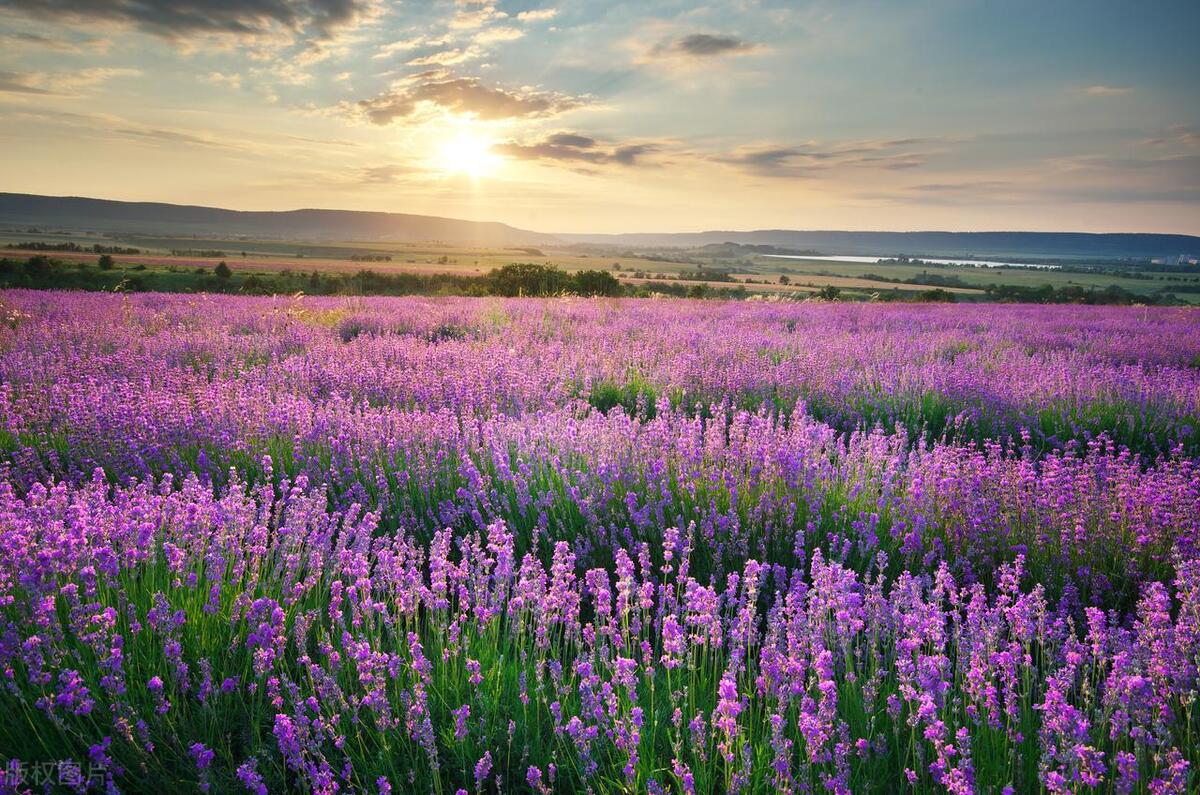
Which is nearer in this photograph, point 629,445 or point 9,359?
point 629,445

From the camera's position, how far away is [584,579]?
12.0 ft

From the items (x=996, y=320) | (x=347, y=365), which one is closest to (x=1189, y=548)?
(x=347, y=365)

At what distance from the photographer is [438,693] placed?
2240 mm

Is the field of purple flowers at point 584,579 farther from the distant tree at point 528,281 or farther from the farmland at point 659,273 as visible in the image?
the farmland at point 659,273

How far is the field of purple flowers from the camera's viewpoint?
6.48ft

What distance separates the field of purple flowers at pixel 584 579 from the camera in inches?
77.8

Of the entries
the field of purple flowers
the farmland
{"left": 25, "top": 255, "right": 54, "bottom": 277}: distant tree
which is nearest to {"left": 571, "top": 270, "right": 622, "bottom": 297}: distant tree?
the farmland

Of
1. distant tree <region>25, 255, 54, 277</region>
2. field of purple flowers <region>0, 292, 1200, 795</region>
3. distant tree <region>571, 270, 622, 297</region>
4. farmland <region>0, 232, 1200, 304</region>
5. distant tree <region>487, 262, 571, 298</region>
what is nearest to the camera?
field of purple flowers <region>0, 292, 1200, 795</region>

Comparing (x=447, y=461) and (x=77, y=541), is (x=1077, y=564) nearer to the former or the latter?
(x=447, y=461)

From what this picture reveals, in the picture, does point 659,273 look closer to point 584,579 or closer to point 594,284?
point 594,284

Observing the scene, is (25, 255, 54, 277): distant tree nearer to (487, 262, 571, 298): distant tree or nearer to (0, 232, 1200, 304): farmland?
(0, 232, 1200, 304): farmland

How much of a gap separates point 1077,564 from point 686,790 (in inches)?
118

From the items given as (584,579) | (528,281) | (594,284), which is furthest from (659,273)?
(584,579)

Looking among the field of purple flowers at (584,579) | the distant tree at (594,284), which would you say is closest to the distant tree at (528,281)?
the distant tree at (594,284)
